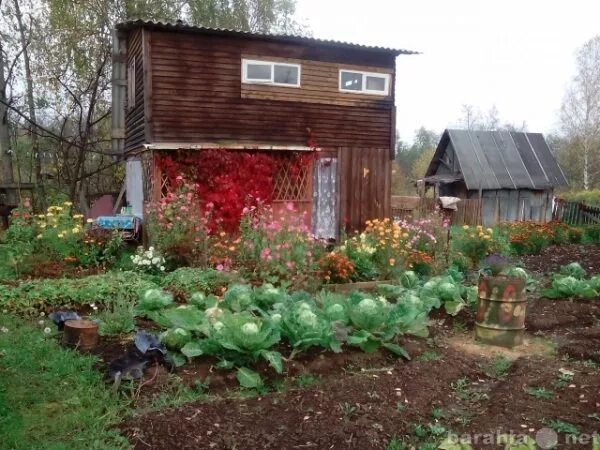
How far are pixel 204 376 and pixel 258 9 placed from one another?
2194 centimetres

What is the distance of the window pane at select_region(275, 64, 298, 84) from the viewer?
12.0m

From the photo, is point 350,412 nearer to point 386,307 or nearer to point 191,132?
point 386,307

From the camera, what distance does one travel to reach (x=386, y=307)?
191 inches

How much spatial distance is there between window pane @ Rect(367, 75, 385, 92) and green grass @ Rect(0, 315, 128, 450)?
1006 cm

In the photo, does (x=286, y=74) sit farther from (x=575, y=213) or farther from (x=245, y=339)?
(x=575, y=213)

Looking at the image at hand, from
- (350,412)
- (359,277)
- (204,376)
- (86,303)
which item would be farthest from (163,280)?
(350,412)

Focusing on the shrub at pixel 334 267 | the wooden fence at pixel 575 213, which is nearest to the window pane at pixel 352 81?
the shrub at pixel 334 267

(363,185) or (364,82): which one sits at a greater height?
(364,82)

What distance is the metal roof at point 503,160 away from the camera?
2259 centimetres

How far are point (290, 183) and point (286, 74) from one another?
2.44m

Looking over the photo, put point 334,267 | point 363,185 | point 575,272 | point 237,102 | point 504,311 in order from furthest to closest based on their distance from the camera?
point 363,185
point 237,102
point 575,272
point 334,267
point 504,311

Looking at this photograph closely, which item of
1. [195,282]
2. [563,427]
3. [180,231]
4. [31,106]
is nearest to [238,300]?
[195,282]

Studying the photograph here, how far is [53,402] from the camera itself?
12.4ft

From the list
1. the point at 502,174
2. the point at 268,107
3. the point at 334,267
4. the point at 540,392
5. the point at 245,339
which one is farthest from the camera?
the point at 502,174
